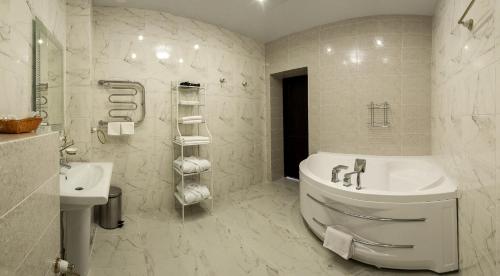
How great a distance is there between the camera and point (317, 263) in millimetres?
1829

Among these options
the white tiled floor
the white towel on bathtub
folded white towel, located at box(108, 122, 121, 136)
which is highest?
folded white towel, located at box(108, 122, 121, 136)

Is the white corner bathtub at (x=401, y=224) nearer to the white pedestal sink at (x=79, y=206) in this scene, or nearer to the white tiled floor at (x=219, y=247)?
the white tiled floor at (x=219, y=247)

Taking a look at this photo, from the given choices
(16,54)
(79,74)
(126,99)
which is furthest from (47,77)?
(126,99)

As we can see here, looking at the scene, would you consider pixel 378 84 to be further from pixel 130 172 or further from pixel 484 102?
pixel 130 172

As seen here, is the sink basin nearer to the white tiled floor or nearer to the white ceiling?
the white tiled floor

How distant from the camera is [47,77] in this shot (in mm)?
1650

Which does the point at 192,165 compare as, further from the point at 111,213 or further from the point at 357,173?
the point at 357,173

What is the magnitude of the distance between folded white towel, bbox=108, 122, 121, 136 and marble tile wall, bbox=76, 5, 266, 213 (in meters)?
0.18

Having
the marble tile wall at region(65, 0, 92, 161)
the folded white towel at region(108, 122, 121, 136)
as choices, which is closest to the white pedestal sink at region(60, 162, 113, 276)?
the marble tile wall at region(65, 0, 92, 161)

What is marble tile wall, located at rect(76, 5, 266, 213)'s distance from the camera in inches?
102

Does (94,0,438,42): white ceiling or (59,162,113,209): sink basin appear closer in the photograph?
(59,162,113,209): sink basin

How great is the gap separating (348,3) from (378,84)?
3.27 ft

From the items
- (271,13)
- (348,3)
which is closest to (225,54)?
(271,13)

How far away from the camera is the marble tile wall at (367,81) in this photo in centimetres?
281
